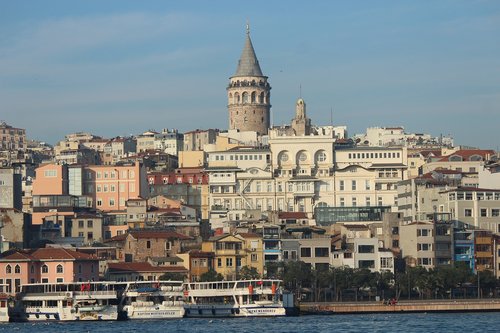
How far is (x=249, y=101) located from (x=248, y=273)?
Result: 249 ft

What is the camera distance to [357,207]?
127500 millimetres

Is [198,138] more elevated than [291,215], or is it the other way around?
[198,138]

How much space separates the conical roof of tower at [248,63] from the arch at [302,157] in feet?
116

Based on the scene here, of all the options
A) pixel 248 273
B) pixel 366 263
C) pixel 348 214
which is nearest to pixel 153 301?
pixel 248 273

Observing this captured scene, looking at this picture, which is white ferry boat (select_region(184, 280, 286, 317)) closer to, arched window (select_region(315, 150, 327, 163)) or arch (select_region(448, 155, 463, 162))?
arched window (select_region(315, 150, 327, 163))

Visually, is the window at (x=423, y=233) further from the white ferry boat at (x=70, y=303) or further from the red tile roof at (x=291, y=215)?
the white ferry boat at (x=70, y=303)

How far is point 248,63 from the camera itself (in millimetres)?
178250

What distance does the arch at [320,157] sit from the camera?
142 m

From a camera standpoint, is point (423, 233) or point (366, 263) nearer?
point (366, 263)

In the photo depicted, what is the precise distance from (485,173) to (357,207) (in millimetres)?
10660

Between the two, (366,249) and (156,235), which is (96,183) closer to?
(156,235)

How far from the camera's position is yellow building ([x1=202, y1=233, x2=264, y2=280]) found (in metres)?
104

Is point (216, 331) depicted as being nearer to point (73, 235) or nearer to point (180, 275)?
point (180, 275)

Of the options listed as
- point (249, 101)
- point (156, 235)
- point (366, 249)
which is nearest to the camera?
point (366, 249)
